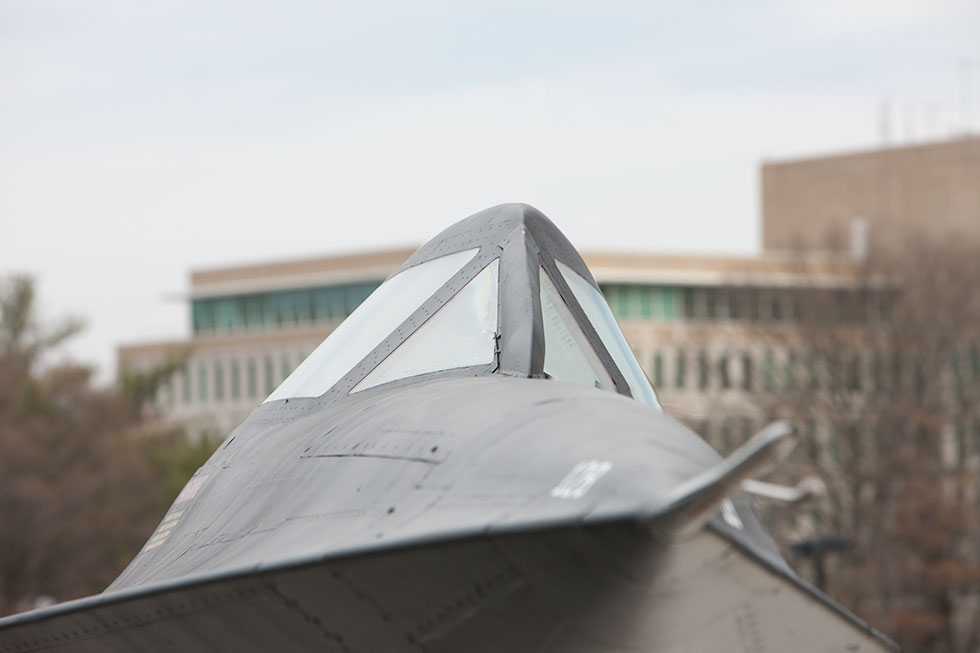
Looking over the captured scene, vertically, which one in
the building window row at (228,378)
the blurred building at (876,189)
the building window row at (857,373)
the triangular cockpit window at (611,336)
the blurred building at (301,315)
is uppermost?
the triangular cockpit window at (611,336)

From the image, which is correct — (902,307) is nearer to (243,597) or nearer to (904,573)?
(904,573)

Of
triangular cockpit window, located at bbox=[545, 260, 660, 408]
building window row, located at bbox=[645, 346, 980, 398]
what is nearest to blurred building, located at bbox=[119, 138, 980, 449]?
building window row, located at bbox=[645, 346, 980, 398]

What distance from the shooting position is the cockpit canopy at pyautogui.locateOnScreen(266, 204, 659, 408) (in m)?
6.98

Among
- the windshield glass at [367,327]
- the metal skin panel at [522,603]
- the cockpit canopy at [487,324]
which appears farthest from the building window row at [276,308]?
the metal skin panel at [522,603]

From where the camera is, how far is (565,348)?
7176 millimetres

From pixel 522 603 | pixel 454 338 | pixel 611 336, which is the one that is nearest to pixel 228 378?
pixel 611 336

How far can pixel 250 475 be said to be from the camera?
7102 mm

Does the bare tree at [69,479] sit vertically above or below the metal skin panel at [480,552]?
below

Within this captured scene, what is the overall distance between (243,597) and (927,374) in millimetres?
55101

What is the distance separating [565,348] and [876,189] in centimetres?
11261

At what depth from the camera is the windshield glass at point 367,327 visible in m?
7.57

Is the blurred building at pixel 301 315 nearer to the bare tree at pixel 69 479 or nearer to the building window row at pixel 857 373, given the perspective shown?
the bare tree at pixel 69 479

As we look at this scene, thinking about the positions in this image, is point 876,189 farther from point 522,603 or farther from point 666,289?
point 522,603

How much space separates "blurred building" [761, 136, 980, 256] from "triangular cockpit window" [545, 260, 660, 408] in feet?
340
